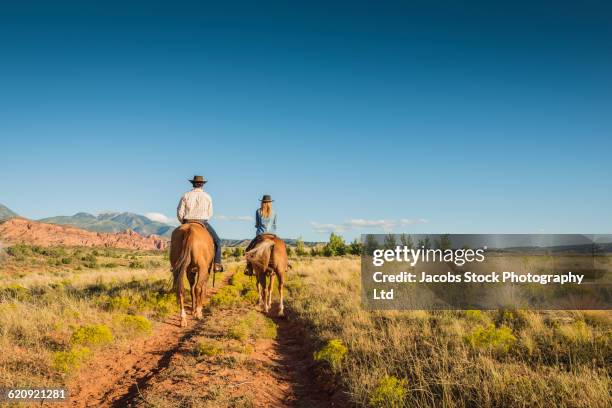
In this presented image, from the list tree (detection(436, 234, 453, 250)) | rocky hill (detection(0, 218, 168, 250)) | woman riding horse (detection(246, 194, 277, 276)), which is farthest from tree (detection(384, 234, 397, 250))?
rocky hill (detection(0, 218, 168, 250))

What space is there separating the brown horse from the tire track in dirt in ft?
4.44

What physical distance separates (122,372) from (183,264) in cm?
349

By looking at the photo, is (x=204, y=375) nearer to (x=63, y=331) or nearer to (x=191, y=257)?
(x=63, y=331)

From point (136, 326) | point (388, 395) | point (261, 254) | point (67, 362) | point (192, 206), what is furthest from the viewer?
point (261, 254)

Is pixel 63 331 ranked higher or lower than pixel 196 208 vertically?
lower

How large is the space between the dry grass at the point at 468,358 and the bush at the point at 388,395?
0.01 metres

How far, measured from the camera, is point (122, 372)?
6555 millimetres

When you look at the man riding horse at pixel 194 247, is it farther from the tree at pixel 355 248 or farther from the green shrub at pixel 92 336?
the tree at pixel 355 248

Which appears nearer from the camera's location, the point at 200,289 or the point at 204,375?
the point at 204,375

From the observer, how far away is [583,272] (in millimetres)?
18609

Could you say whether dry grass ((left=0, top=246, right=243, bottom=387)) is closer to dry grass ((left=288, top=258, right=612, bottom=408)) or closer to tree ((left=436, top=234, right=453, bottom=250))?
dry grass ((left=288, top=258, right=612, bottom=408))

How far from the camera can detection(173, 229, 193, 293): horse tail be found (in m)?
9.72

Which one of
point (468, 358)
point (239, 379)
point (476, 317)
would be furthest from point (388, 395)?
point (476, 317)

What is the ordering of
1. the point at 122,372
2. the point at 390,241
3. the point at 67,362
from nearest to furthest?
1. the point at 67,362
2. the point at 122,372
3. the point at 390,241
